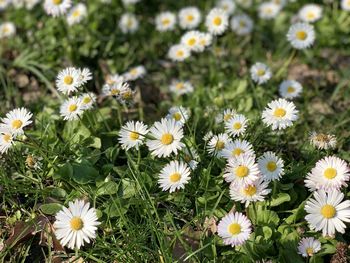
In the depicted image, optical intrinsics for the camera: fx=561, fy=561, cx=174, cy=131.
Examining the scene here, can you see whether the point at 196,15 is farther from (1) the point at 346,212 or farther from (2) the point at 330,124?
(1) the point at 346,212

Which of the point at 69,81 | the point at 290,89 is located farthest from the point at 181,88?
the point at 69,81

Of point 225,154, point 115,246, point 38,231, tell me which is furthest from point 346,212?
point 38,231

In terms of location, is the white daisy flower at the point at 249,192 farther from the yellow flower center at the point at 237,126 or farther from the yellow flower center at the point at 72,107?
the yellow flower center at the point at 72,107

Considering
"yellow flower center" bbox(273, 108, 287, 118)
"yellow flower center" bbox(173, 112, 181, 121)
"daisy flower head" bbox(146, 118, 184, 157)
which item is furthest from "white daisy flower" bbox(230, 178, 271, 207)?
"yellow flower center" bbox(173, 112, 181, 121)

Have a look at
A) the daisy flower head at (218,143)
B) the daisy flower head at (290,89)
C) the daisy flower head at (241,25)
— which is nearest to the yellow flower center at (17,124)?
the daisy flower head at (218,143)

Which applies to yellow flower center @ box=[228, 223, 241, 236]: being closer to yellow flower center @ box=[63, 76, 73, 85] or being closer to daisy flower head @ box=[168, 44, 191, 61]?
yellow flower center @ box=[63, 76, 73, 85]

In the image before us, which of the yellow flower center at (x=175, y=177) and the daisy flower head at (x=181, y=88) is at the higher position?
the daisy flower head at (x=181, y=88)

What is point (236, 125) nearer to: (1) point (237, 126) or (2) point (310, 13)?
(1) point (237, 126)
